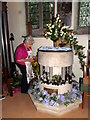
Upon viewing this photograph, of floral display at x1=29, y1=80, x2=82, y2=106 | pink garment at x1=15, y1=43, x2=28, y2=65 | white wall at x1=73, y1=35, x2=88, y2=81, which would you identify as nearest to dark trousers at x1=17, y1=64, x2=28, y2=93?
pink garment at x1=15, y1=43, x2=28, y2=65

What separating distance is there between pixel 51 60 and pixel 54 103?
73 centimetres

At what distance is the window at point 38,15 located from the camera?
4.07 meters

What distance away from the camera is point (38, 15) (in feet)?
13.6

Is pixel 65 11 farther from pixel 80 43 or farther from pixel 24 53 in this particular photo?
pixel 24 53

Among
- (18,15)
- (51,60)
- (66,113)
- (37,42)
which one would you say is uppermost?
(18,15)

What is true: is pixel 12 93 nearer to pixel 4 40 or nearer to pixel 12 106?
pixel 12 106

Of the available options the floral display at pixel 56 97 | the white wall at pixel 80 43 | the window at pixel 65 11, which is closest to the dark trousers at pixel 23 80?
the floral display at pixel 56 97

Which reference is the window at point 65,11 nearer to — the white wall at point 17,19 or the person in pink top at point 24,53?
the white wall at point 17,19

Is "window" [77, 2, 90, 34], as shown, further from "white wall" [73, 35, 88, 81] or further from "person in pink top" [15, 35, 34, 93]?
"person in pink top" [15, 35, 34, 93]

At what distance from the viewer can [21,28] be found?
419 cm

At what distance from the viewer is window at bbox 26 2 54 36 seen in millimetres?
4074

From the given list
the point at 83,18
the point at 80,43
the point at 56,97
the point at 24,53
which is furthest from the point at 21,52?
the point at 83,18

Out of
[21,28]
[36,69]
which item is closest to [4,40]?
[21,28]

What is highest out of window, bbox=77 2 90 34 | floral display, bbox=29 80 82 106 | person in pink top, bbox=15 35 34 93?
window, bbox=77 2 90 34
